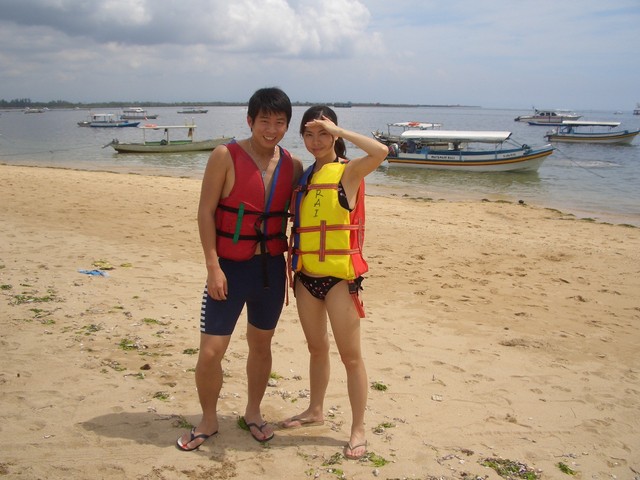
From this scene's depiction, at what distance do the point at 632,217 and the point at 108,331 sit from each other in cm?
1648

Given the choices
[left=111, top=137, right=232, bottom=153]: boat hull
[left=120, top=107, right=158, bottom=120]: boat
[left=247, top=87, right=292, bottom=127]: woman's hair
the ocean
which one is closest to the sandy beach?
[left=247, top=87, right=292, bottom=127]: woman's hair

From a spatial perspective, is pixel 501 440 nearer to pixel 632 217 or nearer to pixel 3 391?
pixel 3 391

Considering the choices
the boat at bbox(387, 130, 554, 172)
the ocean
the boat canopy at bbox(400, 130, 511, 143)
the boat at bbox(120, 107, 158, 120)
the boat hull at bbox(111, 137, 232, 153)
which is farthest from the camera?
the boat at bbox(120, 107, 158, 120)

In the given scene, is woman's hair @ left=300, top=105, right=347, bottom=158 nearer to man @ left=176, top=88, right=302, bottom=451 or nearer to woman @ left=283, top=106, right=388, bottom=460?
woman @ left=283, top=106, right=388, bottom=460

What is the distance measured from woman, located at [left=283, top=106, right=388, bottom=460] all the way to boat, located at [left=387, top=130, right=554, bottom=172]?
23053 mm

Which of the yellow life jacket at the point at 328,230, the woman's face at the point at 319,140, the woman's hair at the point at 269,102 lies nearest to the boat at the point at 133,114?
the woman's hair at the point at 269,102

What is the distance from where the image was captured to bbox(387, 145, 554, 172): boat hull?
26719mm

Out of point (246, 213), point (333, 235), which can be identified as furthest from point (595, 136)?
point (246, 213)

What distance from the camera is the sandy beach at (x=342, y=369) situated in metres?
3.23

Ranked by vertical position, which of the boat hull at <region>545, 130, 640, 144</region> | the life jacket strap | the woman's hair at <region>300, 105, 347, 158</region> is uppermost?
the boat hull at <region>545, 130, 640, 144</region>

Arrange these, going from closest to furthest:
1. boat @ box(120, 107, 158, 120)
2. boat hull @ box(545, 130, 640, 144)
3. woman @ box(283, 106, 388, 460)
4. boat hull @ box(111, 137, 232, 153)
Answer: woman @ box(283, 106, 388, 460)
boat hull @ box(111, 137, 232, 153)
boat hull @ box(545, 130, 640, 144)
boat @ box(120, 107, 158, 120)

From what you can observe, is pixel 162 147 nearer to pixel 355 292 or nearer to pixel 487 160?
pixel 487 160

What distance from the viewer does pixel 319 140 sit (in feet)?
10.2

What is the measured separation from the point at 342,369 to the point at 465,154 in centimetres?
2426
